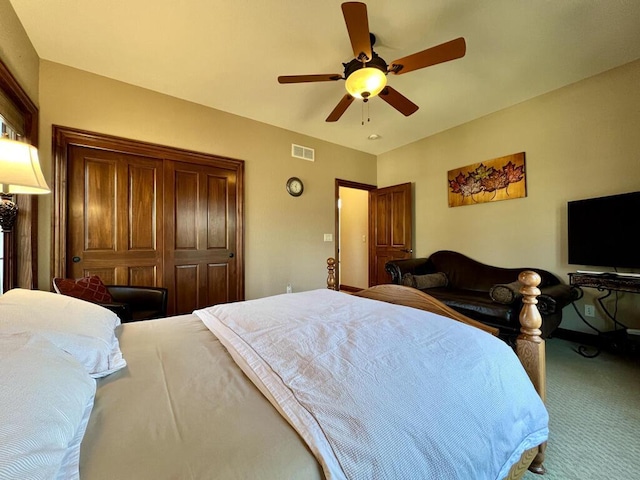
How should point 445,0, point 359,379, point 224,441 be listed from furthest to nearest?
point 445,0 < point 359,379 < point 224,441

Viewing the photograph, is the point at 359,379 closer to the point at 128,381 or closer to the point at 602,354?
the point at 128,381

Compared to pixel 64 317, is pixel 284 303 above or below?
below

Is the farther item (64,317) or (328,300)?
(328,300)

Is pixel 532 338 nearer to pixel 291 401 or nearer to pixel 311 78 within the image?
pixel 291 401

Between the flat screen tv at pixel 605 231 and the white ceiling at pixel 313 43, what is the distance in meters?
1.33

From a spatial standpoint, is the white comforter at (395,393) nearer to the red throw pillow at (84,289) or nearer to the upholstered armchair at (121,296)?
the upholstered armchair at (121,296)

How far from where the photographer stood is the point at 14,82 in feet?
6.40

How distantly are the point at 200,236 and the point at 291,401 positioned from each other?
116 inches

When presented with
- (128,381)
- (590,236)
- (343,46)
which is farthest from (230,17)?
(590,236)

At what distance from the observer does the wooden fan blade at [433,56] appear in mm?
1767

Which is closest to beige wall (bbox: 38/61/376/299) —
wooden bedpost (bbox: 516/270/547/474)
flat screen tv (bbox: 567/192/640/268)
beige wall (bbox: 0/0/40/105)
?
beige wall (bbox: 0/0/40/105)

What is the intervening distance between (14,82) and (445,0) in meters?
3.13

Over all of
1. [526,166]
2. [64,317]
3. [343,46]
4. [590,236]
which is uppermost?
[343,46]

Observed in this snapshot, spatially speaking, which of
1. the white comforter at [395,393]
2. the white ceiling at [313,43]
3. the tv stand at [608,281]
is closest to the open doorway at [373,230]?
the white ceiling at [313,43]
